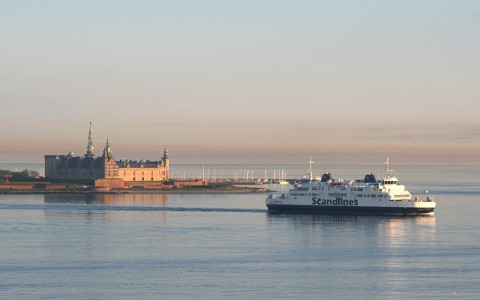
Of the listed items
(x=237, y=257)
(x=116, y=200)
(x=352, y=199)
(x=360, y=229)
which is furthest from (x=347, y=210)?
(x=116, y=200)

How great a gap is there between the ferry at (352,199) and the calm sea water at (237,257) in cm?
357

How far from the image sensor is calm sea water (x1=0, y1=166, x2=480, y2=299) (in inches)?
2014

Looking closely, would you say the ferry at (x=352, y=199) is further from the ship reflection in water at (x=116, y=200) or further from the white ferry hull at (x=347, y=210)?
the ship reflection in water at (x=116, y=200)

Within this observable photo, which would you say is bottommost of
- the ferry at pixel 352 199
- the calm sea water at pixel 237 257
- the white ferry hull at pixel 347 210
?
the calm sea water at pixel 237 257

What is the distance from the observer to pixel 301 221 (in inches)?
3799

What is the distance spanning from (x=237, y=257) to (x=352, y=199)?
45.7 meters

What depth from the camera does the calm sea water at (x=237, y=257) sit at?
168 ft

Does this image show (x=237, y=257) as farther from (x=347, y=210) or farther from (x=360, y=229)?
(x=347, y=210)

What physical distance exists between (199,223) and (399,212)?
23688mm

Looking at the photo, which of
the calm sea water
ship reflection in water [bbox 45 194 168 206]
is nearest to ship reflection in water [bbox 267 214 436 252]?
the calm sea water

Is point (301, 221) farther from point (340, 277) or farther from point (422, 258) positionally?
point (340, 277)

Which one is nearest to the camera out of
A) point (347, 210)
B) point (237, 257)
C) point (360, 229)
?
point (237, 257)

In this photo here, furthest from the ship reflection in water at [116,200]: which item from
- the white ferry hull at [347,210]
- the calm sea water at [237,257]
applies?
the calm sea water at [237,257]

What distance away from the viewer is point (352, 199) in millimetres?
107188
